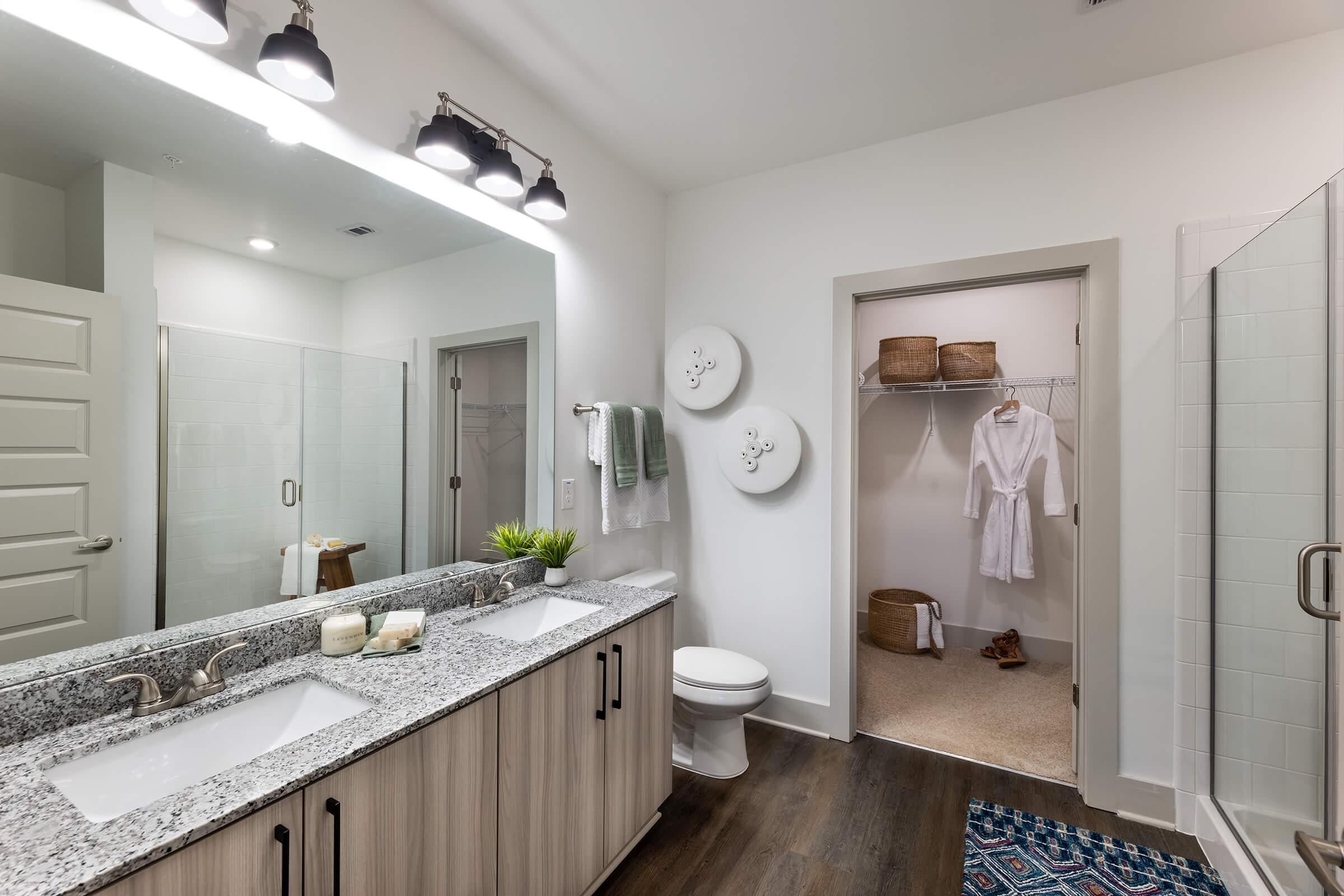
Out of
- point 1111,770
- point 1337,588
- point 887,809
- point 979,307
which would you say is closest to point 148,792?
point 887,809

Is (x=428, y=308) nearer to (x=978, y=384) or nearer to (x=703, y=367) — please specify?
(x=703, y=367)

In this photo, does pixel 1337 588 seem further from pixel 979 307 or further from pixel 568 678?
pixel 979 307

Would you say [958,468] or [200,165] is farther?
[958,468]

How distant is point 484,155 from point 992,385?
9.63 feet

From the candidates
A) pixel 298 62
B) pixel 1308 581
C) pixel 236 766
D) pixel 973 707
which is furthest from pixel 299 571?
pixel 973 707

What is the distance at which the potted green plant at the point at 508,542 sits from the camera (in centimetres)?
210

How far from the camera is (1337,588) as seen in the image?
1.24 meters

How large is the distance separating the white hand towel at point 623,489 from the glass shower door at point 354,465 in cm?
84

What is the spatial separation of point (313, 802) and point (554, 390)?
1592 mm

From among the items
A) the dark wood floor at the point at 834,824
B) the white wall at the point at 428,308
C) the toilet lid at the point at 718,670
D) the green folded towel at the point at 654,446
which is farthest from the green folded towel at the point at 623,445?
the dark wood floor at the point at 834,824

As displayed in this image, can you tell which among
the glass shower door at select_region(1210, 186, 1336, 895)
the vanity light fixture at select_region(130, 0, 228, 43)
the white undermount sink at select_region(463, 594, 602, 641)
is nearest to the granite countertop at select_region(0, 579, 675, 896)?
the white undermount sink at select_region(463, 594, 602, 641)

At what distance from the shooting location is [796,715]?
2.69 metres

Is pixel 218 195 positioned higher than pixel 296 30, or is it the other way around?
pixel 296 30

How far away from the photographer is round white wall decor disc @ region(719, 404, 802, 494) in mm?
2656
